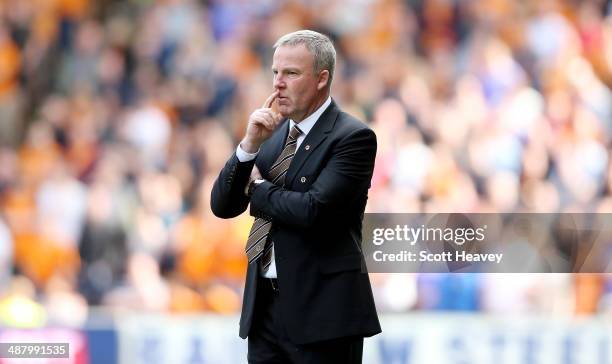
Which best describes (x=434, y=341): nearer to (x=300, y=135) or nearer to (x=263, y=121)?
(x=300, y=135)

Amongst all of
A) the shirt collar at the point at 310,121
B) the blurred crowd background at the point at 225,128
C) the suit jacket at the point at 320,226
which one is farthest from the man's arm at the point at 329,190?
the blurred crowd background at the point at 225,128

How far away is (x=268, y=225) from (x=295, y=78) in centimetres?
40

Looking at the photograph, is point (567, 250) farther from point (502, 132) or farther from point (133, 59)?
point (133, 59)

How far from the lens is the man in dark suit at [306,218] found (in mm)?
2564

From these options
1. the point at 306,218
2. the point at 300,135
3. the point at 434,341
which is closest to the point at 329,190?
the point at 306,218

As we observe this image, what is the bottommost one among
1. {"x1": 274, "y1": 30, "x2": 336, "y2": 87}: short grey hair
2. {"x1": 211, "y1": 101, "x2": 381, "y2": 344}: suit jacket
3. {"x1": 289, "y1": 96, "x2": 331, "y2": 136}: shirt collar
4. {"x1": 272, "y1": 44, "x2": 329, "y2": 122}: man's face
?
{"x1": 211, "y1": 101, "x2": 381, "y2": 344}: suit jacket

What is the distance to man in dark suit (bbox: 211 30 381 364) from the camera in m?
2.56

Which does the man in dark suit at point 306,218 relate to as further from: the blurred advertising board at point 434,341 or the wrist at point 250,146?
the blurred advertising board at point 434,341

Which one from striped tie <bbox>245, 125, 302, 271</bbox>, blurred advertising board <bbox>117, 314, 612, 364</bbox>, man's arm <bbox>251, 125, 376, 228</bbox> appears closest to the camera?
man's arm <bbox>251, 125, 376, 228</bbox>

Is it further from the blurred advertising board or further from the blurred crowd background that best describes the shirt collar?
the blurred advertising board

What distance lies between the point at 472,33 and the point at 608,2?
64 centimetres

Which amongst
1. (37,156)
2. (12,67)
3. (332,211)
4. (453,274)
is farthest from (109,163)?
(332,211)

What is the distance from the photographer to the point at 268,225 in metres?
2.69

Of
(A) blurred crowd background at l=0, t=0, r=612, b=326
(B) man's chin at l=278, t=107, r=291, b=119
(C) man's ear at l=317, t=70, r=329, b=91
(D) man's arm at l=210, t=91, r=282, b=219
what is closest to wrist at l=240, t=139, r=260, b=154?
(D) man's arm at l=210, t=91, r=282, b=219
